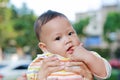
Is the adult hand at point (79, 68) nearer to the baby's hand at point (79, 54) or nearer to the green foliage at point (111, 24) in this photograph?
the baby's hand at point (79, 54)

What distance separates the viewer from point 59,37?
8.36 ft

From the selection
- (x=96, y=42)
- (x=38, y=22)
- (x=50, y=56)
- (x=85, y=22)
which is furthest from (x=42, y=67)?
(x=96, y=42)

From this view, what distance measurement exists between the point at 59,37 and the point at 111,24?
43629 mm

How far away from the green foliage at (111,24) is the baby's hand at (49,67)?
43287 mm

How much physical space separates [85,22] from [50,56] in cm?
4924

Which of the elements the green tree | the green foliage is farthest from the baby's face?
the green foliage

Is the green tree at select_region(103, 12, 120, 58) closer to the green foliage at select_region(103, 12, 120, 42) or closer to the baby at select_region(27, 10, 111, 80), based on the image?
the green foliage at select_region(103, 12, 120, 42)

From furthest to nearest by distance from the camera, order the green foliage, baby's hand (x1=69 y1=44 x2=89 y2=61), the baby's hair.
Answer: the green foliage, the baby's hair, baby's hand (x1=69 y1=44 x2=89 y2=61)

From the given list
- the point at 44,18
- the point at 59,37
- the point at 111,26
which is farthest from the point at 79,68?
the point at 111,26

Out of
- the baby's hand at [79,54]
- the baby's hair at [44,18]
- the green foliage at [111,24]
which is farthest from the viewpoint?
the green foliage at [111,24]

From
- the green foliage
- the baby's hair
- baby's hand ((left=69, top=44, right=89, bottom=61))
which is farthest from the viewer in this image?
the green foliage

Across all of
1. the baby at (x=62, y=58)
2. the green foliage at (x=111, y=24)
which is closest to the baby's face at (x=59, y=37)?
the baby at (x=62, y=58)

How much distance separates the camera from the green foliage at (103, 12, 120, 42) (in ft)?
150

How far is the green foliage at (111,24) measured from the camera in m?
45.8
